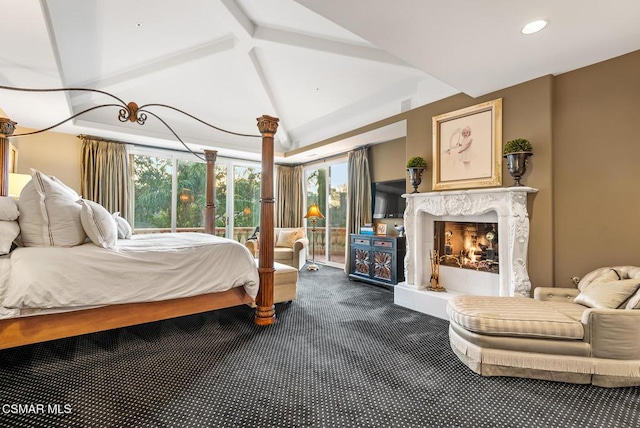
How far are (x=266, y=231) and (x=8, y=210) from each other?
1.95 metres

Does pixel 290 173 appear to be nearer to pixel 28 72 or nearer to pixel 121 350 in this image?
pixel 28 72

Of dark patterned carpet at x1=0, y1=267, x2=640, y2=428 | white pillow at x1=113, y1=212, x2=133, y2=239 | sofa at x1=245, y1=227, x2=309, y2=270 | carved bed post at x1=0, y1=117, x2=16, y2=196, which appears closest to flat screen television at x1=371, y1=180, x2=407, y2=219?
sofa at x1=245, y1=227, x2=309, y2=270

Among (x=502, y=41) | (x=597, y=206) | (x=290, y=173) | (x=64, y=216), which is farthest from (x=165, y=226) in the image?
(x=597, y=206)

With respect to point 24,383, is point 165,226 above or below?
above

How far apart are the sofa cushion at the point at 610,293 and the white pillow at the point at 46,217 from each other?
403cm

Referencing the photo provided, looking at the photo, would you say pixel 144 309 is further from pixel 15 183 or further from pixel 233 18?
pixel 233 18

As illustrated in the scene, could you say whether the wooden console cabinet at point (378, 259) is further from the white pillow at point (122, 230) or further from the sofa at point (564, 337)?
the white pillow at point (122, 230)

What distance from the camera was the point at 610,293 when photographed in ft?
7.20

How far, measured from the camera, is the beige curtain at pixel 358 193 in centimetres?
559

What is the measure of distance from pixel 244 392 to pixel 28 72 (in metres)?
3.65

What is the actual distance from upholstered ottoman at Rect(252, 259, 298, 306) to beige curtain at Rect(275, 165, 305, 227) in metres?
3.68

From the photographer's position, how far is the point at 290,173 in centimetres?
749

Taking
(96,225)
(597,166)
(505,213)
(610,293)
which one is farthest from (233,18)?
(610,293)

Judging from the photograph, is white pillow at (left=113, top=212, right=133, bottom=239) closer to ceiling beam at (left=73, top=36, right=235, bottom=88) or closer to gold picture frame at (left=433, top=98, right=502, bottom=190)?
ceiling beam at (left=73, top=36, right=235, bottom=88)
